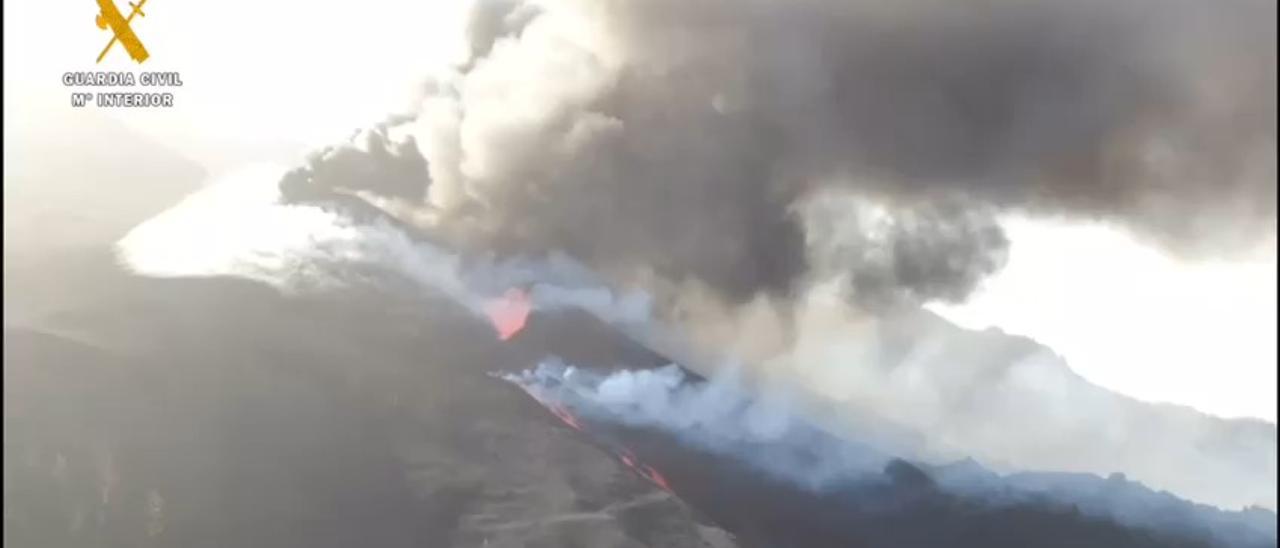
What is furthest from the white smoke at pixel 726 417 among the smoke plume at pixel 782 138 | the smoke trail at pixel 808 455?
the smoke plume at pixel 782 138

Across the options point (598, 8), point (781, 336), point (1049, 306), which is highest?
point (598, 8)

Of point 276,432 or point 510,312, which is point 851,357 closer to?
point 510,312

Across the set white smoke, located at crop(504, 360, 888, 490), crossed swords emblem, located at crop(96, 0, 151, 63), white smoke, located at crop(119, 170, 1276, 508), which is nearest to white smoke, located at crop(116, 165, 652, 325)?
white smoke, located at crop(119, 170, 1276, 508)

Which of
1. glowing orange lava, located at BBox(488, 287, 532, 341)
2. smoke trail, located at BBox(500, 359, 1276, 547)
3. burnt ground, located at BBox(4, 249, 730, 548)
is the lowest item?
burnt ground, located at BBox(4, 249, 730, 548)

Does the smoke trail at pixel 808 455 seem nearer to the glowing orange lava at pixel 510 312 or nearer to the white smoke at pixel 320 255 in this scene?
the glowing orange lava at pixel 510 312

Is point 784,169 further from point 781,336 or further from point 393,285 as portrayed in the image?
point 393,285

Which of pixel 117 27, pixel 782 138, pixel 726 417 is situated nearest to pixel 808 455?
pixel 726 417

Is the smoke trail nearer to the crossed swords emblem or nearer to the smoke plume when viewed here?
the smoke plume

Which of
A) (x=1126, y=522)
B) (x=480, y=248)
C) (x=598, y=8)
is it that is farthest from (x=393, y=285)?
(x=1126, y=522)

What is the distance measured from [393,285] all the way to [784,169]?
1353 millimetres

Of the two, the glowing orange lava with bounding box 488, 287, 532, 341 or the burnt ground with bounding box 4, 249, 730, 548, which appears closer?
the burnt ground with bounding box 4, 249, 730, 548

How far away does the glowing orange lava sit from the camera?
3596 millimetres

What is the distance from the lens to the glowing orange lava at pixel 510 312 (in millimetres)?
3596

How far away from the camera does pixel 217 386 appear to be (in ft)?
11.4
